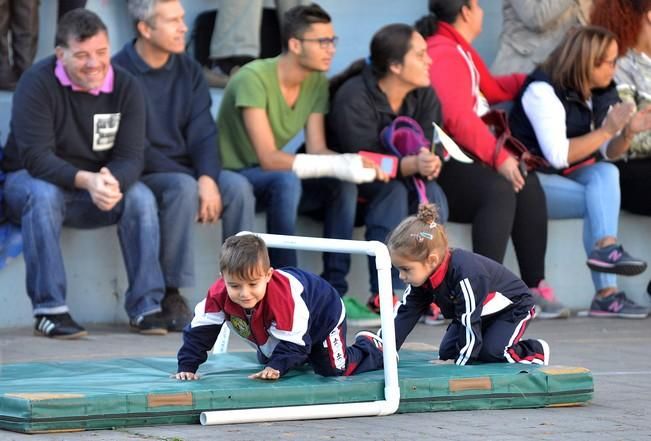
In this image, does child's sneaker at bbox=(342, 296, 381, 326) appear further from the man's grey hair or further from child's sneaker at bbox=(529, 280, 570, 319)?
the man's grey hair

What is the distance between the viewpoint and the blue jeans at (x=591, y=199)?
9625 millimetres

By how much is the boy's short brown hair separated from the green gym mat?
0.43m

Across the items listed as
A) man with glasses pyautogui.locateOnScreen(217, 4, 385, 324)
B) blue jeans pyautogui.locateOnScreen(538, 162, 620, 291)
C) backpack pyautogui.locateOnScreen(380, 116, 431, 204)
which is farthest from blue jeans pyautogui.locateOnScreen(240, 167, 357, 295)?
blue jeans pyautogui.locateOnScreen(538, 162, 620, 291)

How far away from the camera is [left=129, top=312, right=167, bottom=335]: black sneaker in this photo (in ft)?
27.2

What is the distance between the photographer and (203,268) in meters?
9.16

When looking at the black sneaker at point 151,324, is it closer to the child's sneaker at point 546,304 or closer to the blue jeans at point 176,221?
the blue jeans at point 176,221

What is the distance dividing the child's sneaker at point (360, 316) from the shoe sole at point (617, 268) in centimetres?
159

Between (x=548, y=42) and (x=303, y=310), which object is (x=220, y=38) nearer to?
(x=548, y=42)

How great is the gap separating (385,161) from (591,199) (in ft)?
5.32

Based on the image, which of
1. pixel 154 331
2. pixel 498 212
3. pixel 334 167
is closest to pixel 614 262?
pixel 498 212

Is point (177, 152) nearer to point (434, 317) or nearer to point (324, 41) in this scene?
point (324, 41)

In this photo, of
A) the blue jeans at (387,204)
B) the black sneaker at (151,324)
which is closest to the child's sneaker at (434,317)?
the blue jeans at (387,204)

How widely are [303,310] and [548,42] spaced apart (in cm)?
534

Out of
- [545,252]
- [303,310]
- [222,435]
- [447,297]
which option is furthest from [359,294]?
[222,435]
